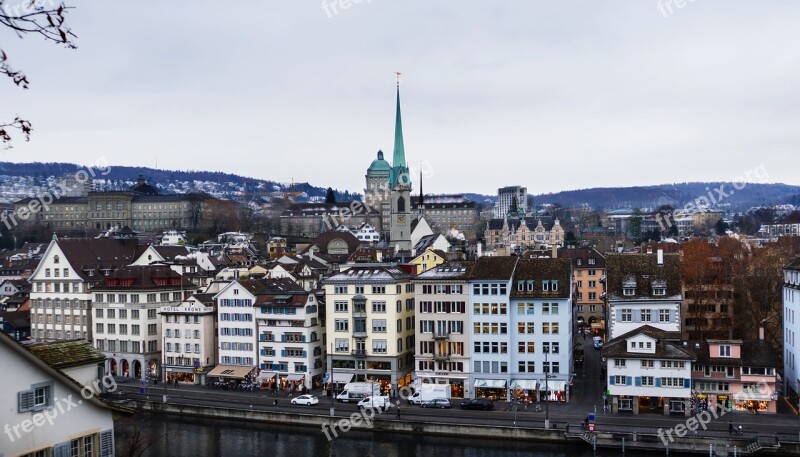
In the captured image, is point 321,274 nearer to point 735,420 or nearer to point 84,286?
point 84,286

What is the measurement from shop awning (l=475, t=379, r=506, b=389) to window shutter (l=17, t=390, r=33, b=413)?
51836 mm

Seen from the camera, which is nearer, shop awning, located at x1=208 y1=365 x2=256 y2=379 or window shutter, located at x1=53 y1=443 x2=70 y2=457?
window shutter, located at x1=53 y1=443 x2=70 y2=457

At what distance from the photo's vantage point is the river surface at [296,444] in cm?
5056

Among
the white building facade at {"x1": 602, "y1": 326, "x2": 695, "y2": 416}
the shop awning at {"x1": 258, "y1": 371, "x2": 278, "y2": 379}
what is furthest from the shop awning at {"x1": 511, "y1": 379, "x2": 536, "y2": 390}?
the shop awning at {"x1": 258, "y1": 371, "x2": 278, "y2": 379}

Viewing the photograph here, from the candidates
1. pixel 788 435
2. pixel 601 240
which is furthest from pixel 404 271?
pixel 601 240

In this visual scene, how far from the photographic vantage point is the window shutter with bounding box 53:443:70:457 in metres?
14.2

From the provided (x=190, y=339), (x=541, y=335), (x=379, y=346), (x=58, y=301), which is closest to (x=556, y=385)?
(x=541, y=335)

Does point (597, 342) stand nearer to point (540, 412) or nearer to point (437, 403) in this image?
point (540, 412)

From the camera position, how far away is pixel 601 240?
181 meters

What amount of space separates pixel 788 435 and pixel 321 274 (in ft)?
205

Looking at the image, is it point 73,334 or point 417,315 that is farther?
point 73,334

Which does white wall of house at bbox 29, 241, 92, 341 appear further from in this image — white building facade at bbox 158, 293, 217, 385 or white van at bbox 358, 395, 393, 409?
white van at bbox 358, 395, 393, 409

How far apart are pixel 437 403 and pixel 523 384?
7083 millimetres

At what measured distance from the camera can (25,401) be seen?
13.4 meters
